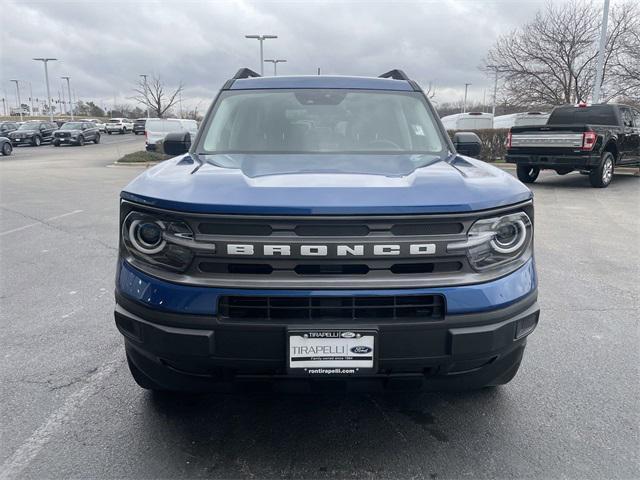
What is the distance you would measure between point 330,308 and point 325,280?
0.12 m

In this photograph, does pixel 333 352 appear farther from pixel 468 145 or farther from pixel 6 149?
pixel 6 149

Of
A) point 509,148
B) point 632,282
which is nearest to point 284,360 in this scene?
point 632,282

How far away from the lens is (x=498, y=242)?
230cm

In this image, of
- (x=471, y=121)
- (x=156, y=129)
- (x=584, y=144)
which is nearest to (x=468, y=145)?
(x=584, y=144)

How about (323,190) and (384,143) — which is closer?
(323,190)

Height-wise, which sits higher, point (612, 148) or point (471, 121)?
point (471, 121)

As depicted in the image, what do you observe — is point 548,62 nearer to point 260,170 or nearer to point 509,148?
point 509,148

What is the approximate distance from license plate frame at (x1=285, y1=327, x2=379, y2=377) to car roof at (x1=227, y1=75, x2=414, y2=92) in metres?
2.35

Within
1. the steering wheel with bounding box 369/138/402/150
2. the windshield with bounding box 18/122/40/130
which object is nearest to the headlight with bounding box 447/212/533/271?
the steering wheel with bounding box 369/138/402/150

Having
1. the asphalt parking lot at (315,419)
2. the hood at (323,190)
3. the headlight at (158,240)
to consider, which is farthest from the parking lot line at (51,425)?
the hood at (323,190)

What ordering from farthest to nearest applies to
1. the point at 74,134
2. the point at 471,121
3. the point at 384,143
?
the point at 74,134, the point at 471,121, the point at 384,143

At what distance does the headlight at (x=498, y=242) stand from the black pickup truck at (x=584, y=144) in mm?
11269

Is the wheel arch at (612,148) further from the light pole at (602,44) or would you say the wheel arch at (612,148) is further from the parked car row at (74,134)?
the parked car row at (74,134)

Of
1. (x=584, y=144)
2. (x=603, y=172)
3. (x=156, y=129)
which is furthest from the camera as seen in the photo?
(x=156, y=129)
